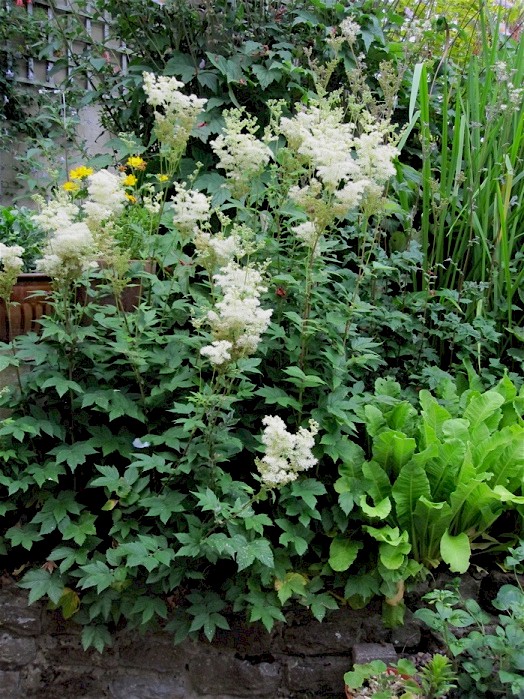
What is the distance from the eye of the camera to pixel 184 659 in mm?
2145

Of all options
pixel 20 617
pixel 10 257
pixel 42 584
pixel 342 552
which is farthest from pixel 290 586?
pixel 10 257

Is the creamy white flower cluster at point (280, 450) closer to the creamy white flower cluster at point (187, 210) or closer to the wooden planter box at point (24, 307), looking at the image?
the creamy white flower cluster at point (187, 210)

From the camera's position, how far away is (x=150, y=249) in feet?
8.11

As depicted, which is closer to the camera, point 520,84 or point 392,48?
point 520,84

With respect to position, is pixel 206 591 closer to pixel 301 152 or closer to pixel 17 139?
pixel 301 152

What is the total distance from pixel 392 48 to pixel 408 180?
852 mm

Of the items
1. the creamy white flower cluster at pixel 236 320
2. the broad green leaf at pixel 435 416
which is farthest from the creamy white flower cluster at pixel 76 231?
the broad green leaf at pixel 435 416

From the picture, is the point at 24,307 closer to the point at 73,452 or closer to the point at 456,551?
the point at 73,452

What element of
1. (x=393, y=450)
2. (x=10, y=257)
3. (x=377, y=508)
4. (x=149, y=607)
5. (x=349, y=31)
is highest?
(x=349, y=31)

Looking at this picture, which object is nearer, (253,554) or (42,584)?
(253,554)

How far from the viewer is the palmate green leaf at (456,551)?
2127mm

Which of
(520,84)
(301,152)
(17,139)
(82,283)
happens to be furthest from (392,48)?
(17,139)

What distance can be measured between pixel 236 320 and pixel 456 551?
111 centimetres

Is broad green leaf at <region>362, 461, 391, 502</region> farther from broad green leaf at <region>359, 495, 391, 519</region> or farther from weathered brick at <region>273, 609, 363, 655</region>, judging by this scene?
weathered brick at <region>273, 609, 363, 655</region>
